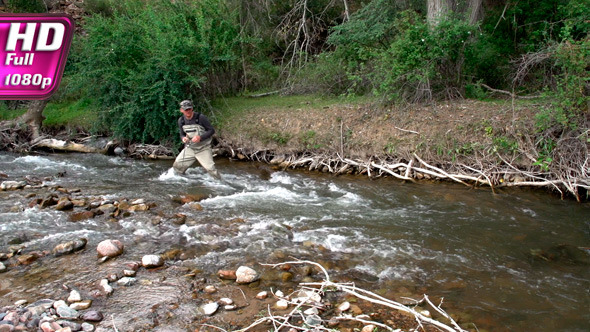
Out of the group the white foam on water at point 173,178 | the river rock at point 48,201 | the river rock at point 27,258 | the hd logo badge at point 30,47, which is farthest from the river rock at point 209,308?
the hd logo badge at point 30,47

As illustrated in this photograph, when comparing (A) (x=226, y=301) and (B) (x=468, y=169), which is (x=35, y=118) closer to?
(A) (x=226, y=301)

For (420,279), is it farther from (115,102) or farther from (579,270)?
(115,102)

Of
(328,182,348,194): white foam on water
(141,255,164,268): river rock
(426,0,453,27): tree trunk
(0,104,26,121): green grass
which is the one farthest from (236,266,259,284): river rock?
(0,104,26,121): green grass

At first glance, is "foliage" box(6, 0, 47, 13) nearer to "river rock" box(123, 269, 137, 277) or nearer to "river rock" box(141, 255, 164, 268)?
"river rock" box(141, 255, 164, 268)

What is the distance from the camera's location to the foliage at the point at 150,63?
12107 millimetres

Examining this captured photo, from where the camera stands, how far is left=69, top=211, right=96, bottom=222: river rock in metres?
6.88

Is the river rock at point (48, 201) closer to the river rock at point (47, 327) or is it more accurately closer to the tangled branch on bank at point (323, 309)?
the river rock at point (47, 327)

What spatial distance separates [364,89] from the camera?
523 inches

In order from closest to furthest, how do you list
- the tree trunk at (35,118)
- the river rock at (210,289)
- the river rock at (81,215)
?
the river rock at (210,289) → the river rock at (81,215) → the tree trunk at (35,118)

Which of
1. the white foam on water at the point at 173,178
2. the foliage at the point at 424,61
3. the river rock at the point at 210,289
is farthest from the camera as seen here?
the foliage at the point at 424,61

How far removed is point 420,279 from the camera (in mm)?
5047

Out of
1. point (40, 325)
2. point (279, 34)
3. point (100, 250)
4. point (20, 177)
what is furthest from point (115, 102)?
point (40, 325)

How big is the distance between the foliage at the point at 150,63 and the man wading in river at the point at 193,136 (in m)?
2.74

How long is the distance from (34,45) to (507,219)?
9.49 meters
